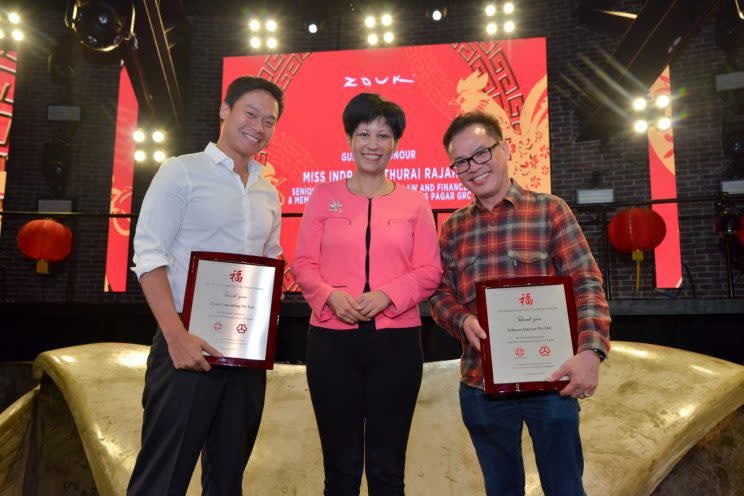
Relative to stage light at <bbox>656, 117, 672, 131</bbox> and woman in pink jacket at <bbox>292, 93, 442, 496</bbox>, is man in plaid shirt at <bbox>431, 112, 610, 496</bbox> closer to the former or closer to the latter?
woman in pink jacket at <bbox>292, 93, 442, 496</bbox>

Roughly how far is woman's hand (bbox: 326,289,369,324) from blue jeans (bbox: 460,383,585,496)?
15.3 inches

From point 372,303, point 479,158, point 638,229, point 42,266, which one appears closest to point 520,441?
point 372,303

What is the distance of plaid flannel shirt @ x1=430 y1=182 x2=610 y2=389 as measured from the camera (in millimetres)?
1535

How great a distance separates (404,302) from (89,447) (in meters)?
1.52

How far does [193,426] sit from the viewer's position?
138cm

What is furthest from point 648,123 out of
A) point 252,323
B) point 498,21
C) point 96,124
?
point 96,124

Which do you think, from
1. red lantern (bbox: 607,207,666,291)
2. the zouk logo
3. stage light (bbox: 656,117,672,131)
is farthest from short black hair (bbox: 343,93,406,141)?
stage light (bbox: 656,117,672,131)

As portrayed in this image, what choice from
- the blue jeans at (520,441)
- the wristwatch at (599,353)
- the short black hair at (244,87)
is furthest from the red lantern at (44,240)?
the wristwatch at (599,353)

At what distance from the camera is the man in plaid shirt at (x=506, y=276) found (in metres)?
1.44

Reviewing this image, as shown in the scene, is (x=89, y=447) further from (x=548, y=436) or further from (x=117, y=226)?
(x=117, y=226)

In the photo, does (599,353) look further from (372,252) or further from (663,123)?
(663,123)

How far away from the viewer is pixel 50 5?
7.48 meters

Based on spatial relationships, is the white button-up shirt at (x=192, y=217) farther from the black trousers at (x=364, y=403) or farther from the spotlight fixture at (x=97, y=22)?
the spotlight fixture at (x=97, y=22)

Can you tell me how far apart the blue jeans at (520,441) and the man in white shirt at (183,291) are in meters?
0.63
